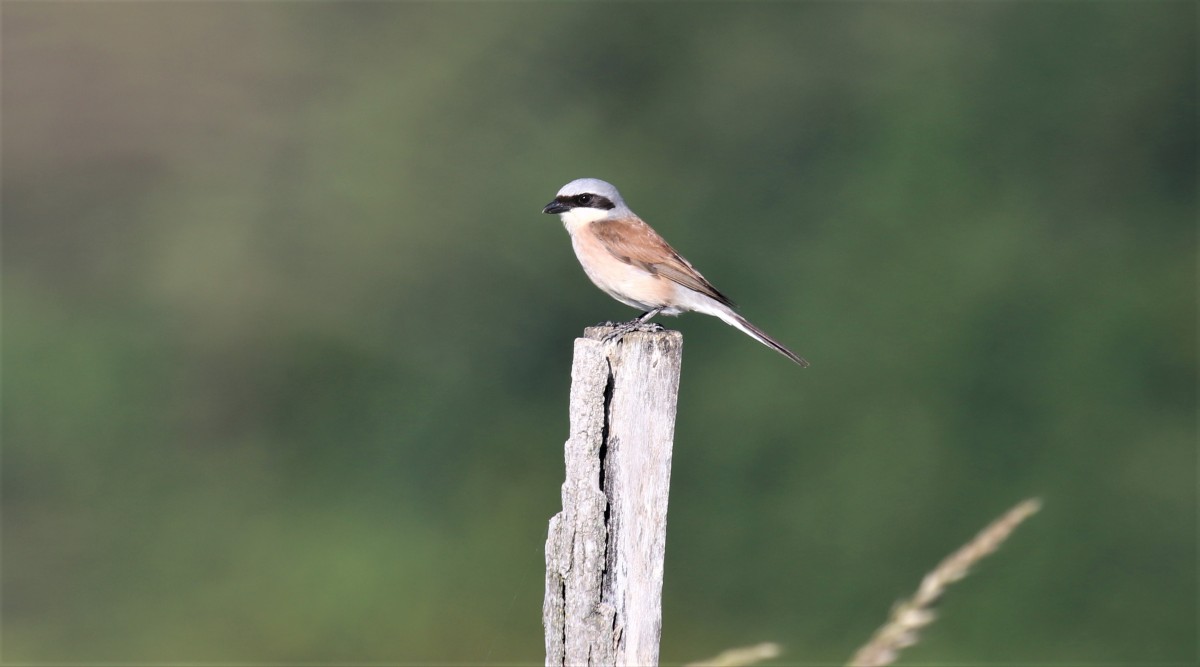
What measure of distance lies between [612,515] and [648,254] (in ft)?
7.95

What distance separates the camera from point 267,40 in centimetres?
1390

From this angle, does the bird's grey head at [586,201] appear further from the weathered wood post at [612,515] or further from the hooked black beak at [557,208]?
the weathered wood post at [612,515]

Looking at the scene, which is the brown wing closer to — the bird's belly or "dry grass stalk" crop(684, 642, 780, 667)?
the bird's belly

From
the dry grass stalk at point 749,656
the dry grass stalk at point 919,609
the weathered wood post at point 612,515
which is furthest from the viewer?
the weathered wood post at point 612,515

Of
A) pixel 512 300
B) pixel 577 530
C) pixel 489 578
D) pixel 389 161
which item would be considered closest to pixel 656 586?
pixel 577 530

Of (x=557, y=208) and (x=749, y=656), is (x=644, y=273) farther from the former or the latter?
(x=749, y=656)

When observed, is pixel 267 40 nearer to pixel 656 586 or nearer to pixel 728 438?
pixel 728 438

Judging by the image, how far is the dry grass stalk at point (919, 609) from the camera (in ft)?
6.25

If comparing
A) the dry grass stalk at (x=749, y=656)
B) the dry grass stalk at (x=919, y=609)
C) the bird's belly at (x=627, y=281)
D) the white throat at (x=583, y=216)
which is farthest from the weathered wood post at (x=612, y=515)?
the white throat at (x=583, y=216)

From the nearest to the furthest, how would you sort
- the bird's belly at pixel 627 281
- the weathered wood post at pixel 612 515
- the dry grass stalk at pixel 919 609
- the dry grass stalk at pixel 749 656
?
1. the dry grass stalk at pixel 919 609
2. the dry grass stalk at pixel 749 656
3. the weathered wood post at pixel 612 515
4. the bird's belly at pixel 627 281

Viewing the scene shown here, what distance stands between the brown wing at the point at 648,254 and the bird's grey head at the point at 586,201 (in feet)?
0.49

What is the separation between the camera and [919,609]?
6.53ft

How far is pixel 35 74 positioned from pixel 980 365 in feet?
35.0

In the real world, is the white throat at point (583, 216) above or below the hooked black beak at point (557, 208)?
below
